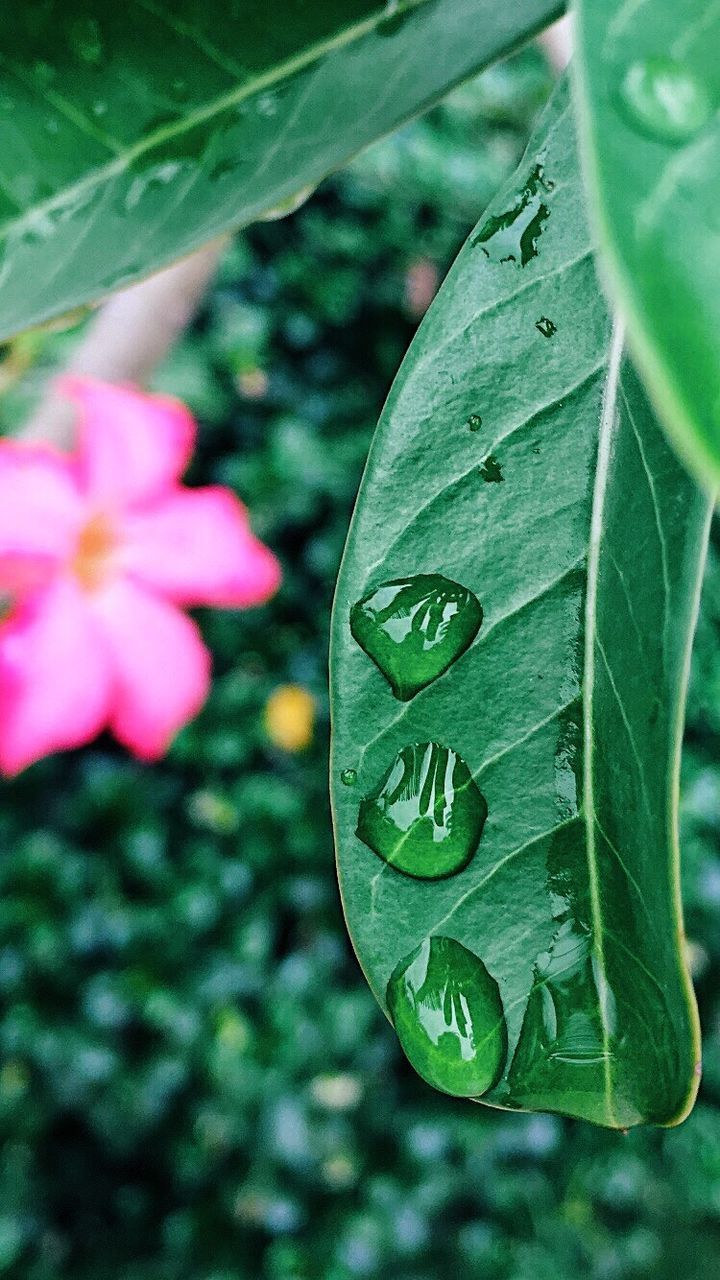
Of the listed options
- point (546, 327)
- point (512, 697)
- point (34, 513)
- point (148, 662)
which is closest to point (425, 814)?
point (512, 697)

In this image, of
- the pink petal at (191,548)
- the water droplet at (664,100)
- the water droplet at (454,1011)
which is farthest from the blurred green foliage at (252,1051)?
the water droplet at (664,100)

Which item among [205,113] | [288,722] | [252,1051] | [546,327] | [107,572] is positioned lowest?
[252,1051]

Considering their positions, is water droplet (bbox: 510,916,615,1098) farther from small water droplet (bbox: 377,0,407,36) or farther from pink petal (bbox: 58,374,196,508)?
pink petal (bbox: 58,374,196,508)

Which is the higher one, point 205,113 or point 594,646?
point 205,113

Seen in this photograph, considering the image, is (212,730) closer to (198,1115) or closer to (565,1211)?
(198,1115)

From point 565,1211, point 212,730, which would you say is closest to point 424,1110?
point 565,1211

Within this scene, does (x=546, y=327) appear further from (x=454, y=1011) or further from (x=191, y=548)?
(x=191, y=548)
